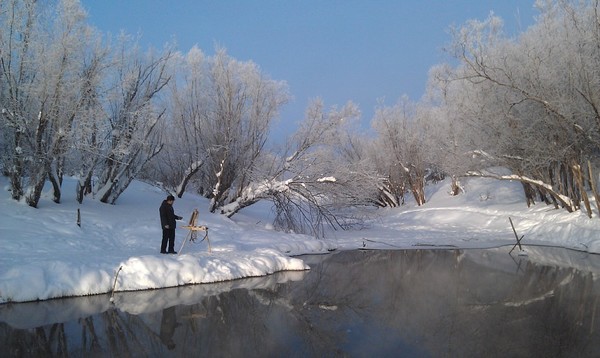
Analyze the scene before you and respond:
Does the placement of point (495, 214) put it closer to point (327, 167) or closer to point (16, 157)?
point (327, 167)

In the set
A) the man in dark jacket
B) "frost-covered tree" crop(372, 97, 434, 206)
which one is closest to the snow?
the man in dark jacket

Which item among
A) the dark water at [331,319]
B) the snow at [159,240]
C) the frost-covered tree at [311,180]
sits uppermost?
the frost-covered tree at [311,180]

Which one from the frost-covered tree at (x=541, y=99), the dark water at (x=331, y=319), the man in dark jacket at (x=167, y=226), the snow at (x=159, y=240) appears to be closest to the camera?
the dark water at (x=331, y=319)

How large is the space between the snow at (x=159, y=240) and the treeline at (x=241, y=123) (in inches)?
45.0

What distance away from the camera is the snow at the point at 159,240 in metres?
8.85

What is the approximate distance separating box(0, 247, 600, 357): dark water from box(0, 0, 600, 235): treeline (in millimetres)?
7294

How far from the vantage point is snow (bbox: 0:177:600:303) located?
29.0ft

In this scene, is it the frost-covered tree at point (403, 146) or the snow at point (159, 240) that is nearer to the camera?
the snow at point (159, 240)

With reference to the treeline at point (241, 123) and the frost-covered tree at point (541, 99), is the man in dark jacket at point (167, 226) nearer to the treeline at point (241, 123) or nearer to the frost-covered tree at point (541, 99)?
the treeline at point (241, 123)

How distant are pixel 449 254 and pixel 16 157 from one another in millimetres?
14288

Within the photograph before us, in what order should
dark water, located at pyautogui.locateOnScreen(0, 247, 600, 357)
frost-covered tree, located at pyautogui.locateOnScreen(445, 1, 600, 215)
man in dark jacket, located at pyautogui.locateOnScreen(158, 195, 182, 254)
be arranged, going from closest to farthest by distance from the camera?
dark water, located at pyautogui.locateOnScreen(0, 247, 600, 357), man in dark jacket, located at pyautogui.locateOnScreen(158, 195, 182, 254), frost-covered tree, located at pyautogui.locateOnScreen(445, 1, 600, 215)

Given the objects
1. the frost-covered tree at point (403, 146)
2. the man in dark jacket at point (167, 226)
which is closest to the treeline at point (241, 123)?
the man in dark jacket at point (167, 226)

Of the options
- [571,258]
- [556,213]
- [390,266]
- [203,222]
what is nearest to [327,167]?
[203,222]

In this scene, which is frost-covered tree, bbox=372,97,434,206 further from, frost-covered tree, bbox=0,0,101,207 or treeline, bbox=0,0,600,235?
frost-covered tree, bbox=0,0,101,207
